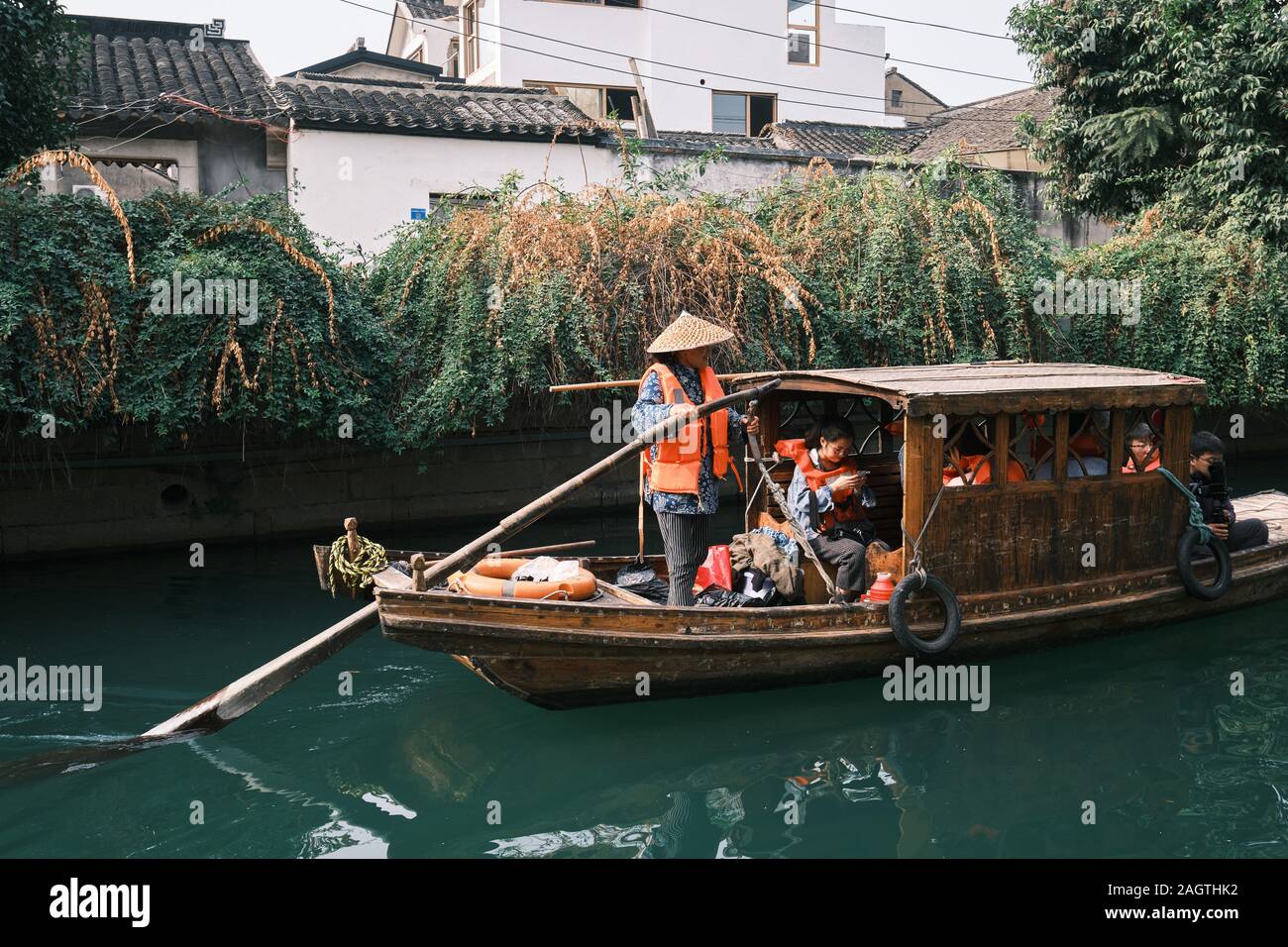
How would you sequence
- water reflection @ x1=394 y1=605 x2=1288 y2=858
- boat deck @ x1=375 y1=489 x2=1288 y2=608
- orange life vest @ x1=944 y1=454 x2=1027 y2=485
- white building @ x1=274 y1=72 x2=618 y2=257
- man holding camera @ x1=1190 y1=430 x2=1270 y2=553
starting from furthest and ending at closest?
white building @ x1=274 y1=72 x2=618 y2=257 < man holding camera @ x1=1190 y1=430 x2=1270 y2=553 < orange life vest @ x1=944 y1=454 x2=1027 y2=485 < boat deck @ x1=375 y1=489 x2=1288 y2=608 < water reflection @ x1=394 y1=605 x2=1288 y2=858

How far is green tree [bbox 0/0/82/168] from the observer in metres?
9.59

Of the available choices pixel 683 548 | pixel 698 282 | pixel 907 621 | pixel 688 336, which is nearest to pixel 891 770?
pixel 907 621

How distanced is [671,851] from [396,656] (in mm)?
3153

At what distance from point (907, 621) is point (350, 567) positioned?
306cm

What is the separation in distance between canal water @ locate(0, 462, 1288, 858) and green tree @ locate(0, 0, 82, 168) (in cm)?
494

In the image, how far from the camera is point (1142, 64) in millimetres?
14703

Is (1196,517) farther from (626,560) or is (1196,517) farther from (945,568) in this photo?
(626,560)

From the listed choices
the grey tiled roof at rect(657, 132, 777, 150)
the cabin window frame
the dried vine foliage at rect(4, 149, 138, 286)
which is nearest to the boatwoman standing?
the cabin window frame

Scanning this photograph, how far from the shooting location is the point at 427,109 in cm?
1371

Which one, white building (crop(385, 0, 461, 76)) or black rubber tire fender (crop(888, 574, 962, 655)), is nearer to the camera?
black rubber tire fender (crop(888, 574, 962, 655))

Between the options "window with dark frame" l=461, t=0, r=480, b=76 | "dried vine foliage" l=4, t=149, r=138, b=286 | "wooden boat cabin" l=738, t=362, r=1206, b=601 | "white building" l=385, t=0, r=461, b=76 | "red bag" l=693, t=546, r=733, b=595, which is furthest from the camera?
"white building" l=385, t=0, r=461, b=76

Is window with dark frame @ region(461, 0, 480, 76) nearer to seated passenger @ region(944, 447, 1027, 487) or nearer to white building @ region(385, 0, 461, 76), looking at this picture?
white building @ region(385, 0, 461, 76)

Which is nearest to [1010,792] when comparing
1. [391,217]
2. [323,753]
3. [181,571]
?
[323,753]
